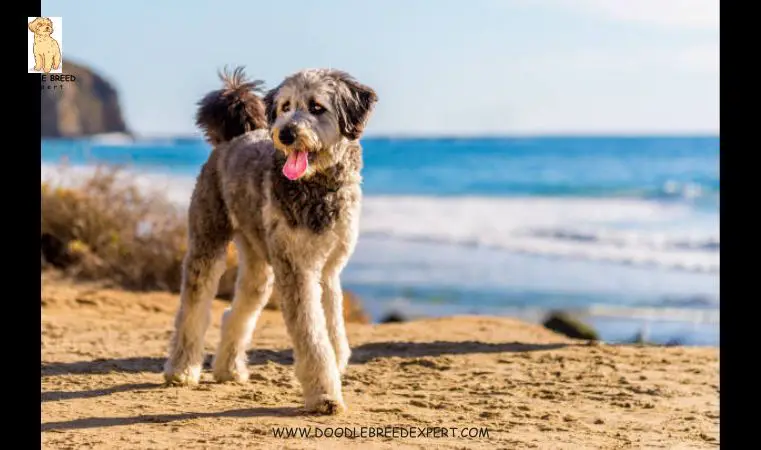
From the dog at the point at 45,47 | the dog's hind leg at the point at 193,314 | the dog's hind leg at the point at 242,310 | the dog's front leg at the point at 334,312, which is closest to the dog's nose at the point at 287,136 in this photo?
the dog's front leg at the point at 334,312

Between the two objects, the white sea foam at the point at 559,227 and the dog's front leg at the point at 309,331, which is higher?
the white sea foam at the point at 559,227

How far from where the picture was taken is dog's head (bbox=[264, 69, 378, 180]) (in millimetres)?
6086

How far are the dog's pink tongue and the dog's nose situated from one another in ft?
0.66

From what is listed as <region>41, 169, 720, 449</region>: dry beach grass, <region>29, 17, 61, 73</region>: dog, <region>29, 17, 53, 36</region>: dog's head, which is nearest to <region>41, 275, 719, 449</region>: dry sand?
<region>41, 169, 720, 449</region>: dry beach grass

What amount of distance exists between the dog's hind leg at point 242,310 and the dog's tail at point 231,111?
87 cm

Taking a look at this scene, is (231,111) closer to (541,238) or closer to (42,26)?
(42,26)

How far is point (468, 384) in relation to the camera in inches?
316

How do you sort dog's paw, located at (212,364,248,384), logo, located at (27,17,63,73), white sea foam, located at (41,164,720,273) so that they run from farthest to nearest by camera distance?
1. white sea foam, located at (41,164,720,273)
2. dog's paw, located at (212,364,248,384)
3. logo, located at (27,17,63,73)

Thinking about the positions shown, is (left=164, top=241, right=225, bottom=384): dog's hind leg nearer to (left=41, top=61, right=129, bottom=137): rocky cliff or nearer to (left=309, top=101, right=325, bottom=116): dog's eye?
(left=309, top=101, right=325, bottom=116): dog's eye

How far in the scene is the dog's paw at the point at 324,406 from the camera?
6715 millimetres

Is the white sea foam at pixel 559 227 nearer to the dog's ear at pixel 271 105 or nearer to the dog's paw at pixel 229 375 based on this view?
the dog's paw at pixel 229 375

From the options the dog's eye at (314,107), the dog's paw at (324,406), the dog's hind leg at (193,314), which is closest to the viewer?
the dog's eye at (314,107)
